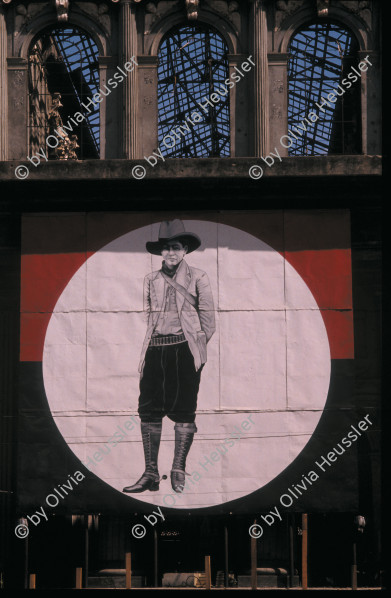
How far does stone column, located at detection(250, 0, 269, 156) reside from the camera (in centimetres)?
2334

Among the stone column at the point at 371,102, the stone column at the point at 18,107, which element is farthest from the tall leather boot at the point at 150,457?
the stone column at the point at 371,102

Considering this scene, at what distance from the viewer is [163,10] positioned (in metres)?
24.2

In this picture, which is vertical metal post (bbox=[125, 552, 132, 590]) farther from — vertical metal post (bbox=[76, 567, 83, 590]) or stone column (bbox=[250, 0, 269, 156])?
stone column (bbox=[250, 0, 269, 156])

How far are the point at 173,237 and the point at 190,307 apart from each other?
1.71 meters

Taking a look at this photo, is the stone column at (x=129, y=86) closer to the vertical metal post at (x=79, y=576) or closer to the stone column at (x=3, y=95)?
the stone column at (x=3, y=95)

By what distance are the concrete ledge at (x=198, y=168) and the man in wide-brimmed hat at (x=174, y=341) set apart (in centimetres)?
131

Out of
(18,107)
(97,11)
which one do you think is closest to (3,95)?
(18,107)

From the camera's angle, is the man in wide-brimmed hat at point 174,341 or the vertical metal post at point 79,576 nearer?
the vertical metal post at point 79,576

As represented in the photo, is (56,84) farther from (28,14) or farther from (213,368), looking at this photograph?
(213,368)

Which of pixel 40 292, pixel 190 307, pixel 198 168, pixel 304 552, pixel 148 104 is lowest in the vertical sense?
pixel 304 552

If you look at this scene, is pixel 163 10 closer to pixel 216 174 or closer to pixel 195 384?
pixel 216 174

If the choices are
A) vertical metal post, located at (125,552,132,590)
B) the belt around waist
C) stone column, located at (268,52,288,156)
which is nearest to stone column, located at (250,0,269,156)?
stone column, located at (268,52,288,156)

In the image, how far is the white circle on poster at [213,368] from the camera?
63.2 ft

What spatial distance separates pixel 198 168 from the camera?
795 inches
